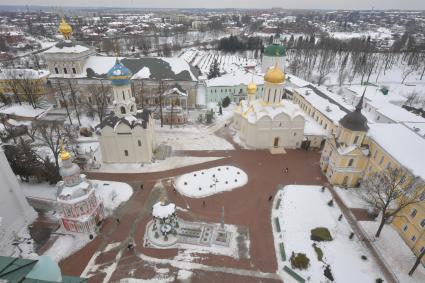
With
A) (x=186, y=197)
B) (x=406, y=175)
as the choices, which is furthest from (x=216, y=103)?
(x=406, y=175)

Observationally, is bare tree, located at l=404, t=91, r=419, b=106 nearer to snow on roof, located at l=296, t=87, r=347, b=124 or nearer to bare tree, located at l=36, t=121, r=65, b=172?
snow on roof, located at l=296, t=87, r=347, b=124

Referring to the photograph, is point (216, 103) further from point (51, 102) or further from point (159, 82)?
point (51, 102)

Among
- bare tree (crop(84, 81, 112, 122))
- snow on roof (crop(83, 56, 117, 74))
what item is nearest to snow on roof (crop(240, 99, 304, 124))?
bare tree (crop(84, 81, 112, 122))

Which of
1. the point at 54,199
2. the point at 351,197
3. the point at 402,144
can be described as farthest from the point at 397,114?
the point at 54,199

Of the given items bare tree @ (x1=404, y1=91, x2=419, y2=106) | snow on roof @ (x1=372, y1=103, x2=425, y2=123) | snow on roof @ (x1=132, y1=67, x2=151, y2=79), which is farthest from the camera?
bare tree @ (x1=404, y1=91, x2=419, y2=106)

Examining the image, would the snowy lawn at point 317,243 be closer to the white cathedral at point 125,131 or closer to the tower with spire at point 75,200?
the tower with spire at point 75,200

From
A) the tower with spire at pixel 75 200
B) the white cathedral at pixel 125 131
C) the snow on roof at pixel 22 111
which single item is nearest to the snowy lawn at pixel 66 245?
the tower with spire at pixel 75 200

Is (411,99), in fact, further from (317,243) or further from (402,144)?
(317,243)
